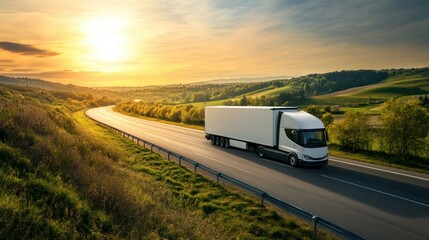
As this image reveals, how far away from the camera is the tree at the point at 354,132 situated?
923 inches

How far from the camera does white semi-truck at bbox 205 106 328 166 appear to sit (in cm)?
1869

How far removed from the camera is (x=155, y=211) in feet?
29.4

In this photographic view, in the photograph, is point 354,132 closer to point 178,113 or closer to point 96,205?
point 96,205

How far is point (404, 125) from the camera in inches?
798

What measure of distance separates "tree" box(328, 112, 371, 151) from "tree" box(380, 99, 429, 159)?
2.18 meters

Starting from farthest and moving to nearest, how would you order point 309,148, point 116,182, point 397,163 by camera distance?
point 397,163
point 309,148
point 116,182

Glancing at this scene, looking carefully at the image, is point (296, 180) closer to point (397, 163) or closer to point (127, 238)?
point (397, 163)

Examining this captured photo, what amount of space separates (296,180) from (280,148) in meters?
4.60

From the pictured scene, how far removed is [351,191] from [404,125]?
925 centimetres

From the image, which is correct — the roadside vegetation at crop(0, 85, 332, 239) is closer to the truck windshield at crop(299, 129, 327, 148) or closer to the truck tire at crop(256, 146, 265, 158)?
the truck windshield at crop(299, 129, 327, 148)

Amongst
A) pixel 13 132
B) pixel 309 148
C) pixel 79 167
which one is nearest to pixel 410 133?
pixel 309 148

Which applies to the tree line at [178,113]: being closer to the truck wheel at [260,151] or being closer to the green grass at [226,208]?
the truck wheel at [260,151]

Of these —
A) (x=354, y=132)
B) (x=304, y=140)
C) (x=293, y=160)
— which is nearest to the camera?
(x=304, y=140)

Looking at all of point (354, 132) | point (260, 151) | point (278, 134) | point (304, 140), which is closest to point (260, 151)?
point (260, 151)
